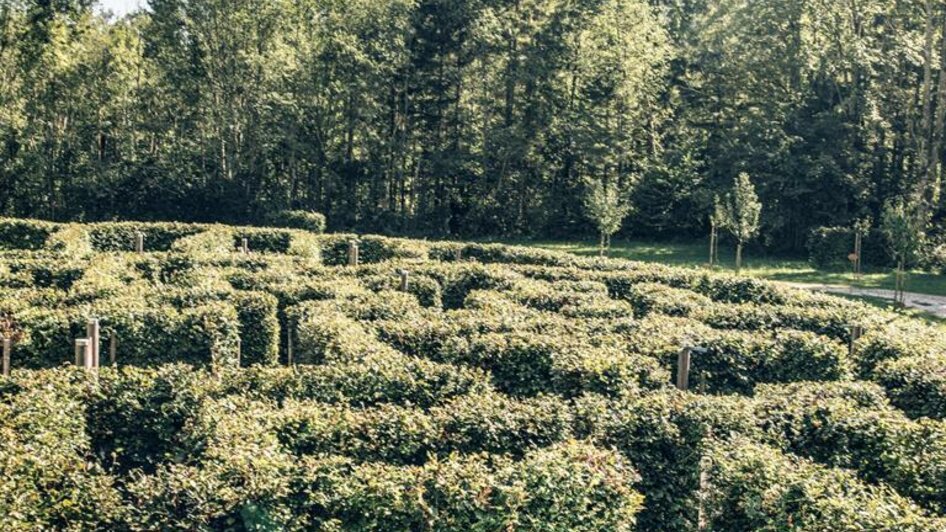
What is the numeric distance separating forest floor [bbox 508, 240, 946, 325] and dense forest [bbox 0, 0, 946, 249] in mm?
2314

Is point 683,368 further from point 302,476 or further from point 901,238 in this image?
point 901,238

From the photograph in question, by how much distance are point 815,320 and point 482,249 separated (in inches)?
574

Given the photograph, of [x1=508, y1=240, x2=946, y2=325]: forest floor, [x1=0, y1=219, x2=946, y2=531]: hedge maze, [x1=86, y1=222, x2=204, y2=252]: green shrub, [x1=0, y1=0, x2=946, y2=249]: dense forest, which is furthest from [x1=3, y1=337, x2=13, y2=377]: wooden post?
[x1=0, y1=0, x2=946, y2=249]: dense forest

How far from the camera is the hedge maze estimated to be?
974 cm

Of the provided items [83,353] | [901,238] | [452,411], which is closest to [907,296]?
[901,238]

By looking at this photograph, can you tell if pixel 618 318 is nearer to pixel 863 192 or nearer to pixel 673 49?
pixel 863 192

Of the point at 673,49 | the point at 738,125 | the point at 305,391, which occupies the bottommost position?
the point at 305,391

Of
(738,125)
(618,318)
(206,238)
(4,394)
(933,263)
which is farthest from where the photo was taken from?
(738,125)

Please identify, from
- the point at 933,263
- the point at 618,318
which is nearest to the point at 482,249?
the point at 618,318

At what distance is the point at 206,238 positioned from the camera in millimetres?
31703

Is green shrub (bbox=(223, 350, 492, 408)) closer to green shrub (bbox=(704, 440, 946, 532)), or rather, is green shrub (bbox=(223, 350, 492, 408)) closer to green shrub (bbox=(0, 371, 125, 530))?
green shrub (bbox=(0, 371, 125, 530))

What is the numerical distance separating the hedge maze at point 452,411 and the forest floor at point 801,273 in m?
14.3

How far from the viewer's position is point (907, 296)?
36.5 m

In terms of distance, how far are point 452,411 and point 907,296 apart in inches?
1184
